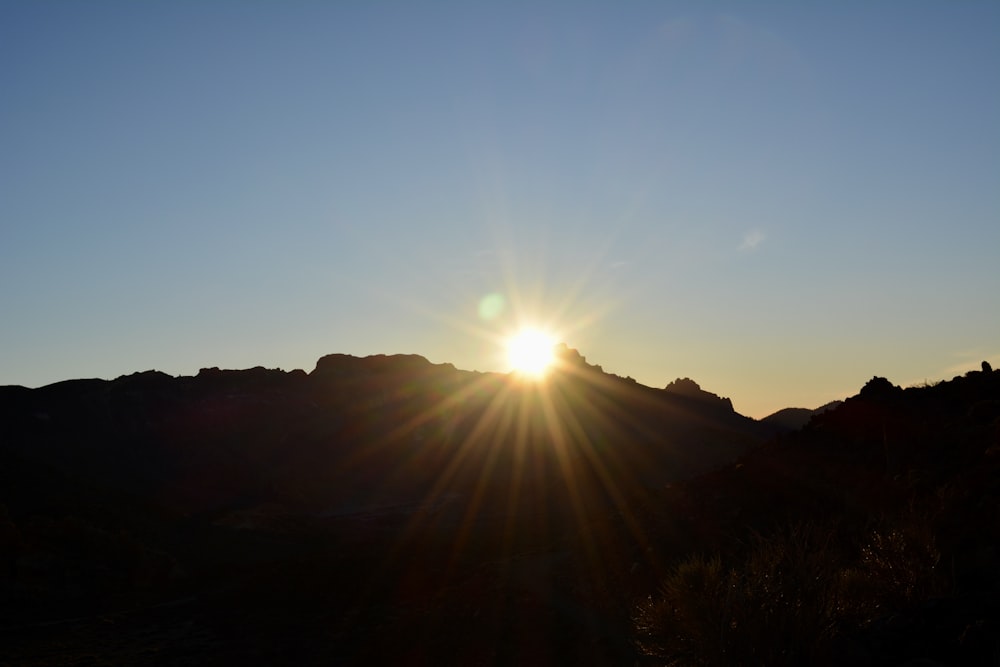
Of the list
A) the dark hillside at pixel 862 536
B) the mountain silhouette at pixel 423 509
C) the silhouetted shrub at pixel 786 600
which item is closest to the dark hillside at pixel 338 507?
the mountain silhouette at pixel 423 509

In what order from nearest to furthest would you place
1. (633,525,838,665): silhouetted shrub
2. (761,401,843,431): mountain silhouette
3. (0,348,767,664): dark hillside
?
(633,525,838,665): silhouetted shrub → (0,348,767,664): dark hillside → (761,401,843,431): mountain silhouette

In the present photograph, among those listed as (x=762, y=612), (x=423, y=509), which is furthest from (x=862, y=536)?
(x=423, y=509)

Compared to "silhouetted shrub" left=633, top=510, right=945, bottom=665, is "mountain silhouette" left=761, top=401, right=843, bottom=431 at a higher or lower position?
higher

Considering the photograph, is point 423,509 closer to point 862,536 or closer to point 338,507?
point 338,507

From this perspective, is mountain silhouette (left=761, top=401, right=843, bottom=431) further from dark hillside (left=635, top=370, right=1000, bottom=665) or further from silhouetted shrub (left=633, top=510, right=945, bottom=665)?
silhouetted shrub (left=633, top=510, right=945, bottom=665)

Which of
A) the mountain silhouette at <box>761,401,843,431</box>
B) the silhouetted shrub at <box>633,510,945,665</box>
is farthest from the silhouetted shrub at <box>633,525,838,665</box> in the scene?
the mountain silhouette at <box>761,401,843,431</box>

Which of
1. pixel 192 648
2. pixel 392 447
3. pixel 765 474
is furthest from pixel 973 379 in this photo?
pixel 392 447

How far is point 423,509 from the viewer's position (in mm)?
95125

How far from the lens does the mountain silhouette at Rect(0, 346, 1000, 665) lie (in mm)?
30156

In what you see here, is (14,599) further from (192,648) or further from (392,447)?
(392,447)

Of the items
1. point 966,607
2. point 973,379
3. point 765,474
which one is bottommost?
point 966,607

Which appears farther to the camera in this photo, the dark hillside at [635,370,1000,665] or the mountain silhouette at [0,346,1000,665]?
the mountain silhouette at [0,346,1000,665]

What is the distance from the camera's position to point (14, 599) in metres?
45.5

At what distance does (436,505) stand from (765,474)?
63.2 metres
